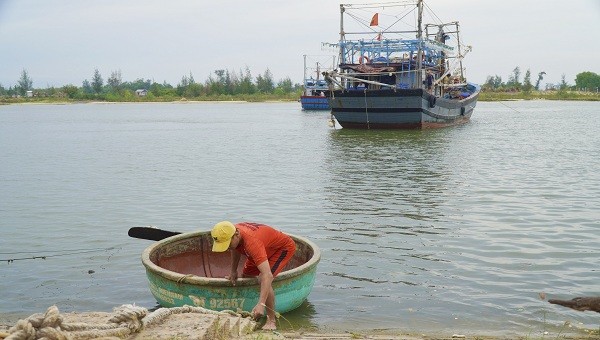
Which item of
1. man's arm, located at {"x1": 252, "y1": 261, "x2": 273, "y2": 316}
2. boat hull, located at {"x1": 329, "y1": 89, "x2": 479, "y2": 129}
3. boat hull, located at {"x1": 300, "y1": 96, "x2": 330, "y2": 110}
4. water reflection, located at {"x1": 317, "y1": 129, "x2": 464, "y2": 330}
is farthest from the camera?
boat hull, located at {"x1": 300, "y1": 96, "x2": 330, "y2": 110}

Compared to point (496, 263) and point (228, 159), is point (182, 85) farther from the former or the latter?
point (496, 263)

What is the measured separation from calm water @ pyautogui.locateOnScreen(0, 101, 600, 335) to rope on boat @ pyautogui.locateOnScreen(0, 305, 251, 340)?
2433mm

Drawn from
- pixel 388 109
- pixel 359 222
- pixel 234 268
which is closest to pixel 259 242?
pixel 234 268

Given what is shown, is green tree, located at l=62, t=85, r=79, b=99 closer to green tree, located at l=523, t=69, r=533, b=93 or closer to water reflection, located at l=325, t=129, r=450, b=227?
green tree, located at l=523, t=69, r=533, b=93

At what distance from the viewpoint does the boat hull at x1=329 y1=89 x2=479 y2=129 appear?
114ft

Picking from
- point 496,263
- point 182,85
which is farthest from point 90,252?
point 182,85

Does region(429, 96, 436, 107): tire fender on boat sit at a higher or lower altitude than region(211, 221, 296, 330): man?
higher

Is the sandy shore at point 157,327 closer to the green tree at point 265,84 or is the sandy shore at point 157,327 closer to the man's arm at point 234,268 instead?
the man's arm at point 234,268

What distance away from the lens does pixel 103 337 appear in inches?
202

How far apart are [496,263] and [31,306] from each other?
23.0 feet

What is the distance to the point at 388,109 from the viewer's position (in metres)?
35.6

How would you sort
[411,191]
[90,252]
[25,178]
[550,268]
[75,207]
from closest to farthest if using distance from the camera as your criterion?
[550,268], [90,252], [75,207], [411,191], [25,178]

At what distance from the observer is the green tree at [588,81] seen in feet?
424

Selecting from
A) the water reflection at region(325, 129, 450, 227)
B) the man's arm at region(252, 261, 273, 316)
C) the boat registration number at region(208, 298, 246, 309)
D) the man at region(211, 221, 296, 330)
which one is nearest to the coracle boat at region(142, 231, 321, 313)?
the boat registration number at region(208, 298, 246, 309)
